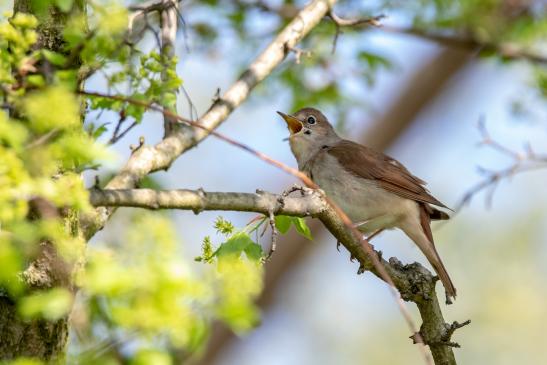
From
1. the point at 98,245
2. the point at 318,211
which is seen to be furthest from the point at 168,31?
the point at 98,245

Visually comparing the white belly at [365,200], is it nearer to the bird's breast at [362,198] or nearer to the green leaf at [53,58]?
the bird's breast at [362,198]

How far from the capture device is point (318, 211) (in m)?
4.24

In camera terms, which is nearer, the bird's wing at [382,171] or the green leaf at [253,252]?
the green leaf at [253,252]

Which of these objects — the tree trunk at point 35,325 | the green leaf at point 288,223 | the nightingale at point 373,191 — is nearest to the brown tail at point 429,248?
the nightingale at point 373,191

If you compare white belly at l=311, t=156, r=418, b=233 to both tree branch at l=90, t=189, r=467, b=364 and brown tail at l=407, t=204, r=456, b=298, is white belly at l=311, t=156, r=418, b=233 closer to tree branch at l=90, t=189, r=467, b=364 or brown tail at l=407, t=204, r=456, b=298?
brown tail at l=407, t=204, r=456, b=298

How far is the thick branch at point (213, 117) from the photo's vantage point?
4668 millimetres

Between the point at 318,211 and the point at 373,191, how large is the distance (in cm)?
294

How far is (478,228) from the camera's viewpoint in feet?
51.2

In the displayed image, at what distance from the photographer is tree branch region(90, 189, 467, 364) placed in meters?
3.38

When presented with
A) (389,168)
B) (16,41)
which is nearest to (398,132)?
(389,168)

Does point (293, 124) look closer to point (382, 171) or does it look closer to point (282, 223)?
point (382, 171)

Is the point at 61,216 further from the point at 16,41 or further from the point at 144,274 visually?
the point at 144,274

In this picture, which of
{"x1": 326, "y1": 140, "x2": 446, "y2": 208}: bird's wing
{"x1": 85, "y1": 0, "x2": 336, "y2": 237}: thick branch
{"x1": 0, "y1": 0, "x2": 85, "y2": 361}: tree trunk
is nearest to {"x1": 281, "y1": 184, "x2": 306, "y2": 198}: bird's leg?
{"x1": 85, "y1": 0, "x2": 336, "y2": 237}: thick branch

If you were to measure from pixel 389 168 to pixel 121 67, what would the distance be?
3.80 m
